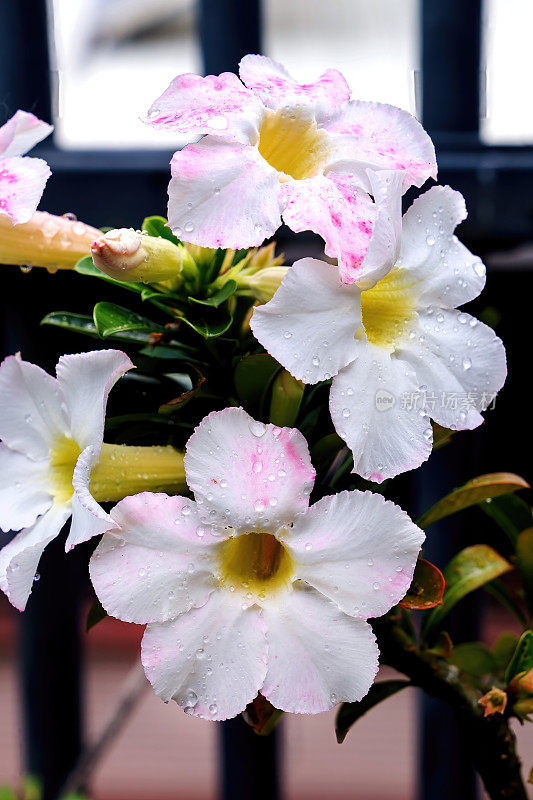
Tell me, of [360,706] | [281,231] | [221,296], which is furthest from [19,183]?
[281,231]

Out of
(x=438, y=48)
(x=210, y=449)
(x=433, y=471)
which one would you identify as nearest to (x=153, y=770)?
(x=433, y=471)

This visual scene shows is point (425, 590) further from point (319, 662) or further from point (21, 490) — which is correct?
point (21, 490)

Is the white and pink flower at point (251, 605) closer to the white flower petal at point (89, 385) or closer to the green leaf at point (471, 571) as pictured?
the white flower petal at point (89, 385)

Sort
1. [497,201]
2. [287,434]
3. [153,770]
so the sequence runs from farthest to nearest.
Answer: [153,770], [497,201], [287,434]

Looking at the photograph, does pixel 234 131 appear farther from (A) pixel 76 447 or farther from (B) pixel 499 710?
(B) pixel 499 710

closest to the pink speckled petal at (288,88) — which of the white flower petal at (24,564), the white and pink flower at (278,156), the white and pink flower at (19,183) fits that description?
the white and pink flower at (278,156)
